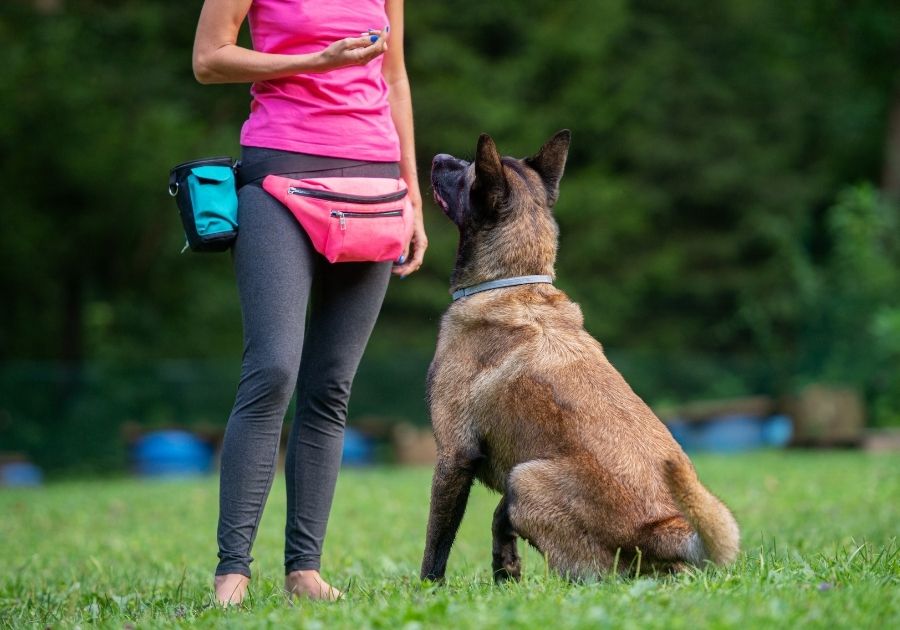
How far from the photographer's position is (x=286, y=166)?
395 cm

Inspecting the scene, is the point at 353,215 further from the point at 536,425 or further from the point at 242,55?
the point at 536,425

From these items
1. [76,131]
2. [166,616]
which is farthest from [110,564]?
[76,131]

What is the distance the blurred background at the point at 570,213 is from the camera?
52.8 feet

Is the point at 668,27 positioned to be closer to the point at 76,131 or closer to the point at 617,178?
the point at 617,178

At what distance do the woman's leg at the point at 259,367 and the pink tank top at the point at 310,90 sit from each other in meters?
0.26

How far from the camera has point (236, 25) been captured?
3934 mm

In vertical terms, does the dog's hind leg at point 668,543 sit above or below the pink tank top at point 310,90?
below

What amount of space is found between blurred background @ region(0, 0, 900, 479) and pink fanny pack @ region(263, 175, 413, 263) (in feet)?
37.0

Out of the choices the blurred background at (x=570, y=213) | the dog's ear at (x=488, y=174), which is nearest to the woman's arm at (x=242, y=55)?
the dog's ear at (x=488, y=174)

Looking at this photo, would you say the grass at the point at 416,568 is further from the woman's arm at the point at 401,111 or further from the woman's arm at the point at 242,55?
the woman's arm at the point at 242,55

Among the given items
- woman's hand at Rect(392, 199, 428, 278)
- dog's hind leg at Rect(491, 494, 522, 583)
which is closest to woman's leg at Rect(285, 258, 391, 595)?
woman's hand at Rect(392, 199, 428, 278)

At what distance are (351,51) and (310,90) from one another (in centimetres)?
26

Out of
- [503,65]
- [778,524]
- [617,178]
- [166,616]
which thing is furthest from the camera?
[617,178]

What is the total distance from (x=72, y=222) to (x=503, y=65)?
11.1m
